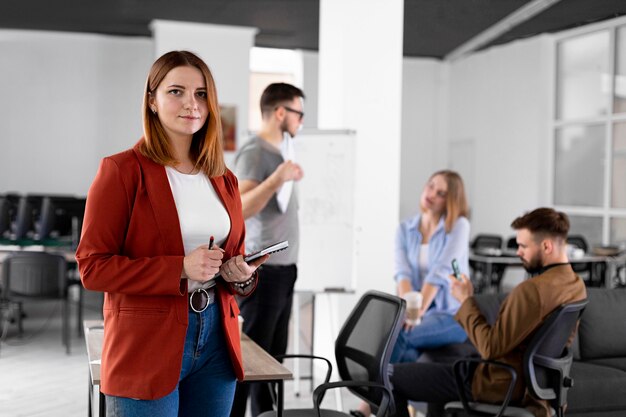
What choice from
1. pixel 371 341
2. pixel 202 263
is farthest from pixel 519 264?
pixel 202 263

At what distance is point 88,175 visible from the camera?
11.0 m

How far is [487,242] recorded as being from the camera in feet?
31.7

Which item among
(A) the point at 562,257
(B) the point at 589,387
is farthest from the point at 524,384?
(B) the point at 589,387

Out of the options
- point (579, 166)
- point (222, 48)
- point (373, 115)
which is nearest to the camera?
point (373, 115)

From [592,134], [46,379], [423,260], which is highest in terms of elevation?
[592,134]

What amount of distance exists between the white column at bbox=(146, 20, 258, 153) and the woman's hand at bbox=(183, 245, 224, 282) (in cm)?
849

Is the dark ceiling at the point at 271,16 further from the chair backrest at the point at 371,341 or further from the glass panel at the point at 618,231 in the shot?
the chair backrest at the point at 371,341

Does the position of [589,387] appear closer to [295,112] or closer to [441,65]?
[295,112]

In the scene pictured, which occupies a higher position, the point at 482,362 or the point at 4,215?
the point at 4,215

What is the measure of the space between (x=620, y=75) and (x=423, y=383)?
22.5ft

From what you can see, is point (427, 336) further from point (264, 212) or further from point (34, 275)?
point (34, 275)

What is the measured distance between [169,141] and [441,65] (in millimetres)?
10603

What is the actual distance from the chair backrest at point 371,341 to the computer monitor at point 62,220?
179 inches

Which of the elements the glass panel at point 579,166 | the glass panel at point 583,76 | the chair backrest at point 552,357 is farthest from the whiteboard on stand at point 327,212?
the glass panel at point 579,166
